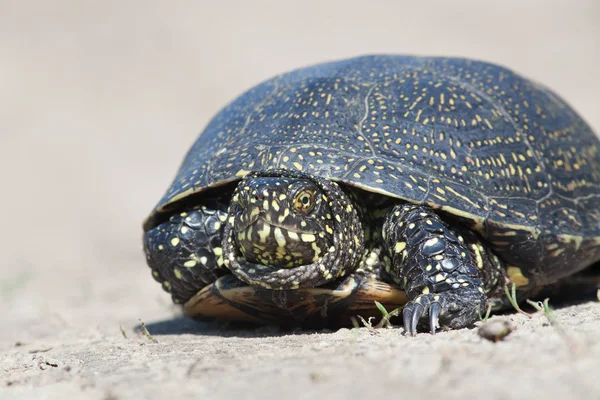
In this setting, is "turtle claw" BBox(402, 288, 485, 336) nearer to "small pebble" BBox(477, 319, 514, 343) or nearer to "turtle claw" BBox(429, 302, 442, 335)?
"turtle claw" BBox(429, 302, 442, 335)

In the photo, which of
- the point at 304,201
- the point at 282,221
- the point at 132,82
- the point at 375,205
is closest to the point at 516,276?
the point at 375,205

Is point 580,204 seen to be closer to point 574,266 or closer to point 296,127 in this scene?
point 574,266

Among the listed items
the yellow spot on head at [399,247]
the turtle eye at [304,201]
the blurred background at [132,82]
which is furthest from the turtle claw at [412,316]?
the blurred background at [132,82]

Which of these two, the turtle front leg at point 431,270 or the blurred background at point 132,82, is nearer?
the turtle front leg at point 431,270

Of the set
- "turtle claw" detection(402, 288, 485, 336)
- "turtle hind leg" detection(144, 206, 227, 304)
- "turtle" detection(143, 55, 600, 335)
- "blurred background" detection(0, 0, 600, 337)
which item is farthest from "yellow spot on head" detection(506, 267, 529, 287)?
"blurred background" detection(0, 0, 600, 337)

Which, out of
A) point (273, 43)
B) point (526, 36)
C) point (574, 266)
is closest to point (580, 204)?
point (574, 266)

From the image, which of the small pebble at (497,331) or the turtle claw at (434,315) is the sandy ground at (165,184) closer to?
the small pebble at (497,331)

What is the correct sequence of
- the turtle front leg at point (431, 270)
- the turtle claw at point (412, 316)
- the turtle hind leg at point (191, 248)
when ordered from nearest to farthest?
the turtle claw at point (412, 316)
the turtle front leg at point (431, 270)
the turtle hind leg at point (191, 248)
